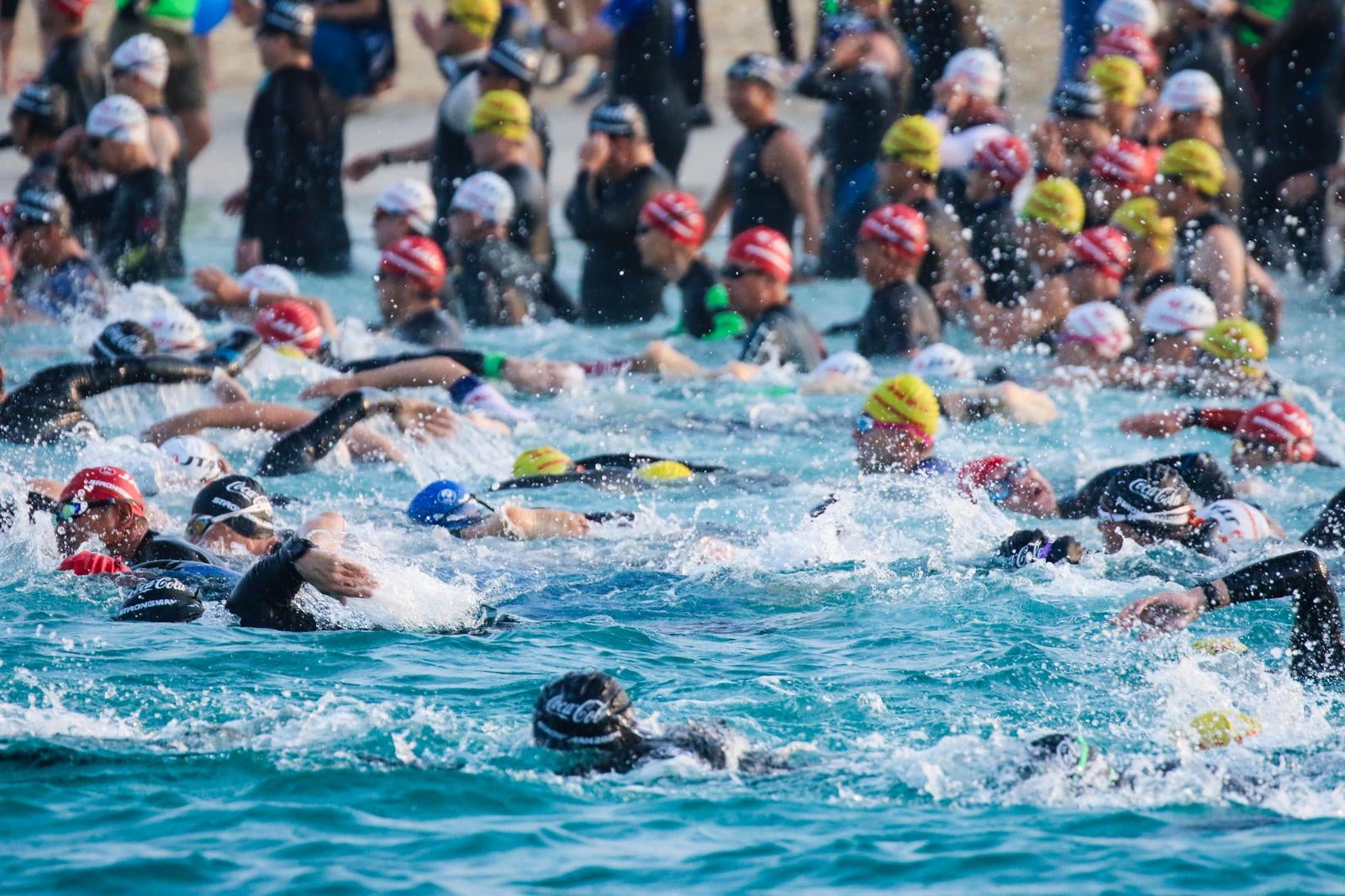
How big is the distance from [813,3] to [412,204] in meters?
9.91

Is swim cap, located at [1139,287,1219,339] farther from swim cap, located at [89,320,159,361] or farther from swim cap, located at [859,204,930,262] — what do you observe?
swim cap, located at [89,320,159,361]

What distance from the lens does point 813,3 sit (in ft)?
72.5

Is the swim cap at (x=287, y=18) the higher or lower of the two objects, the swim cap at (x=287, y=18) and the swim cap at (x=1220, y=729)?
the higher

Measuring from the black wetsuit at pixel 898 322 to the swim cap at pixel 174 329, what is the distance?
4.00 metres

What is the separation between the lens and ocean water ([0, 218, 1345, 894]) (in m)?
5.65

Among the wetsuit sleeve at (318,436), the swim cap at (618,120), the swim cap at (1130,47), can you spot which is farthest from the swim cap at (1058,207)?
the wetsuit sleeve at (318,436)

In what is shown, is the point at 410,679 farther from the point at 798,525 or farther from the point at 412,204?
the point at 412,204

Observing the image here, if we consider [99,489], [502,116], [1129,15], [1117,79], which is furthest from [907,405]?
[1129,15]

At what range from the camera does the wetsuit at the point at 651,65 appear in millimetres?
14617

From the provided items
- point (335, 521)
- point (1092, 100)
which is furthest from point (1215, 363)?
point (335, 521)

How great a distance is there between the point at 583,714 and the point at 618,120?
800 centimetres

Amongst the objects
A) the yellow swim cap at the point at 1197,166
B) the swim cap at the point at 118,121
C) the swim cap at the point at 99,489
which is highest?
the swim cap at the point at 118,121

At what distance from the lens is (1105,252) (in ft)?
40.0

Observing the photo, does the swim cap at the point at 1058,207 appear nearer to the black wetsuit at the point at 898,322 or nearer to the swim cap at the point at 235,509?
the black wetsuit at the point at 898,322
